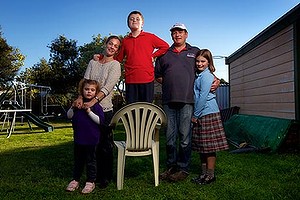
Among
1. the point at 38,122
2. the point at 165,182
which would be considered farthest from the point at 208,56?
the point at 38,122

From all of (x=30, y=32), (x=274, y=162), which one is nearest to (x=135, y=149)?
(x=274, y=162)

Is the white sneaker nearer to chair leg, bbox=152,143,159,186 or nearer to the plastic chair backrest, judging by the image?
the plastic chair backrest

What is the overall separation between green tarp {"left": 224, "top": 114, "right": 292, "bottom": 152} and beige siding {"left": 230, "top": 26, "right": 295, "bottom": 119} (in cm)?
32

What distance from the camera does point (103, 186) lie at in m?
3.41

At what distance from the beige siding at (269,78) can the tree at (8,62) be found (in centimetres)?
2033

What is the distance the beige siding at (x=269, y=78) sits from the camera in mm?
6137

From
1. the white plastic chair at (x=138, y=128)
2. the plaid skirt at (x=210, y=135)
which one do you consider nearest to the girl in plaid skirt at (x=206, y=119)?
the plaid skirt at (x=210, y=135)

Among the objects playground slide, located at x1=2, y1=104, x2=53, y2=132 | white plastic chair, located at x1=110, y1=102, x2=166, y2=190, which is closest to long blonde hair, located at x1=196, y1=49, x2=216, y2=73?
white plastic chair, located at x1=110, y1=102, x2=166, y2=190

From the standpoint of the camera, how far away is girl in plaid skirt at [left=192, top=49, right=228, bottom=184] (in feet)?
11.7

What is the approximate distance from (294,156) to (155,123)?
9.18 feet

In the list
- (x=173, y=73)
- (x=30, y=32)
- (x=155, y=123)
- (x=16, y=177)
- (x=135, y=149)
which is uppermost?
(x=30, y=32)

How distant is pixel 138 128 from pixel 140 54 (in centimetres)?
84

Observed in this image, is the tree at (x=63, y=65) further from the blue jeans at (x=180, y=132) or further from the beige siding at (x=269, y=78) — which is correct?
the blue jeans at (x=180, y=132)

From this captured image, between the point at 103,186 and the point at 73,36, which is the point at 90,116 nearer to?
the point at 103,186
